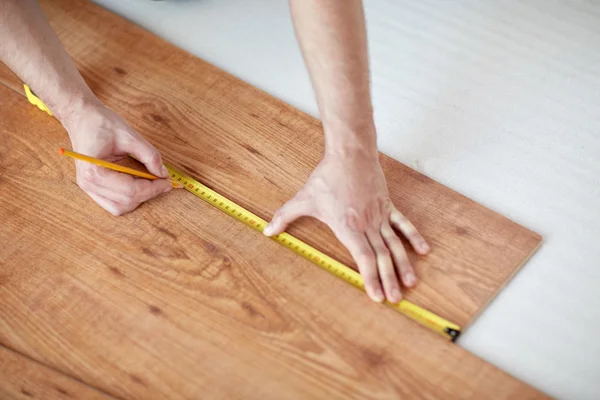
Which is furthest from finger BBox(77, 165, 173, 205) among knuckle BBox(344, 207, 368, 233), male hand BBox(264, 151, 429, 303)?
knuckle BBox(344, 207, 368, 233)

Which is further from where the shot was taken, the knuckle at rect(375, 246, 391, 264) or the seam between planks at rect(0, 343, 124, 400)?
the knuckle at rect(375, 246, 391, 264)

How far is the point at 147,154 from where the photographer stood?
210cm

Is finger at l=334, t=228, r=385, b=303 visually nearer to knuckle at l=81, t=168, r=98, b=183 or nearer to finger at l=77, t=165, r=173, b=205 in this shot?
finger at l=77, t=165, r=173, b=205

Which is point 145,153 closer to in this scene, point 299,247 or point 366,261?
point 299,247

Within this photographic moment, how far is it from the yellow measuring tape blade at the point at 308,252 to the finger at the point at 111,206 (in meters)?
0.18

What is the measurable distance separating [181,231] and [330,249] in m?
0.43

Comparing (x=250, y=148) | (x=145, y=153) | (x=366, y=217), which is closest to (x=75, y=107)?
(x=145, y=153)

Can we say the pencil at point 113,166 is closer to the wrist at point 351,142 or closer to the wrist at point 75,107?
the wrist at point 75,107

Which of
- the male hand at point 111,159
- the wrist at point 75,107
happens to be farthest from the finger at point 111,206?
the wrist at point 75,107

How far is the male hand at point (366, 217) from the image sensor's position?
192 cm

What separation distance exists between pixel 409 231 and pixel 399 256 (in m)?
0.09

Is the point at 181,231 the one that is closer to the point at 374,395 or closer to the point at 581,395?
the point at 374,395

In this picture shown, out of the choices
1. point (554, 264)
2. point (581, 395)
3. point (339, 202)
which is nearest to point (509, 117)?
point (554, 264)

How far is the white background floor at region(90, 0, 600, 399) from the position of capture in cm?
192
